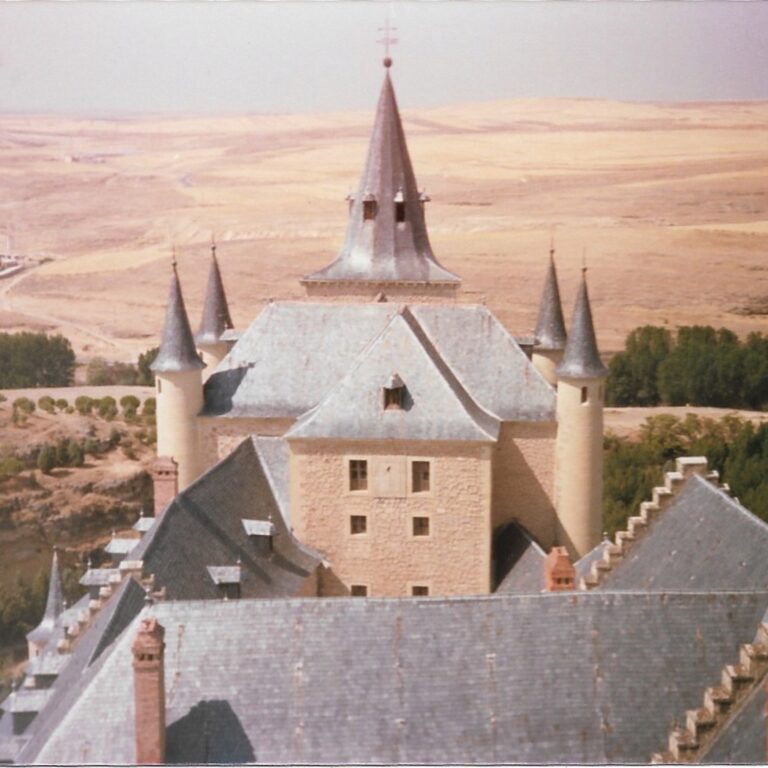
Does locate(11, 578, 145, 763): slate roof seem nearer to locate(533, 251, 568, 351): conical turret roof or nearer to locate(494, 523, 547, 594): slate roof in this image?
A: locate(494, 523, 547, 594): slate roof

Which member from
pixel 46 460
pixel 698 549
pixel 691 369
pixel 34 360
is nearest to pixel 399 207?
pixel 691 369

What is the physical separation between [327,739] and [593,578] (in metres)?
5.83

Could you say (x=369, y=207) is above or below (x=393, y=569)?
above

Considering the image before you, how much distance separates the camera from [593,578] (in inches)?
687

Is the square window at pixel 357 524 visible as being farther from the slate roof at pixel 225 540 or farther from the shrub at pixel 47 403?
the shrub at pixel 47 403

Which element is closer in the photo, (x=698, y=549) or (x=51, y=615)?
(x=698, y=549)

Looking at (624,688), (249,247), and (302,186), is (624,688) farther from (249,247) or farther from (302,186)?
(249,247)

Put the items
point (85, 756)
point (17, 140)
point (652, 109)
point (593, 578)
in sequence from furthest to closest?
point (17, 140) < point (652, 109) < point (593, 578) < point (85, 756)

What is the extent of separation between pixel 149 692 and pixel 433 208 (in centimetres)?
2002

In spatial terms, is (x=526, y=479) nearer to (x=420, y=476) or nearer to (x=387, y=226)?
(x=420, y=476)

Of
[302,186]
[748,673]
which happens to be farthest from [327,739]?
[302,186]

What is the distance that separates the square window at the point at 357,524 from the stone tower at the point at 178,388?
123 inches

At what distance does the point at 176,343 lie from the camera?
22406mm

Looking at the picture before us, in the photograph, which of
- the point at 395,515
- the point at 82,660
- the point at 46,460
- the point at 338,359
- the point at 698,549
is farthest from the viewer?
the point at 46,460
